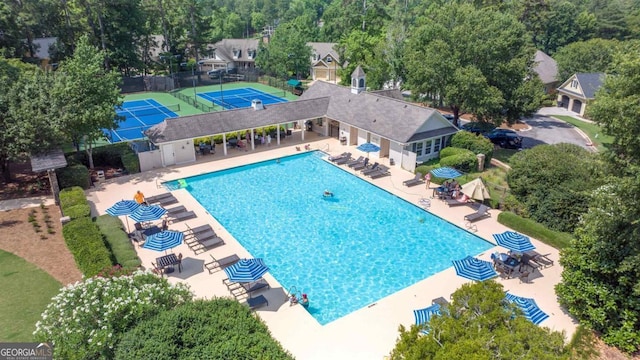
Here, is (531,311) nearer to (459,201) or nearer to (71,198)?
(459,201)

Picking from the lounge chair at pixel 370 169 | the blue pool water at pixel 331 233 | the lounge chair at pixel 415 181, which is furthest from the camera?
the lounge chair at pixel 370 169

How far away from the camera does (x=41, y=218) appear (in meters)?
25.2

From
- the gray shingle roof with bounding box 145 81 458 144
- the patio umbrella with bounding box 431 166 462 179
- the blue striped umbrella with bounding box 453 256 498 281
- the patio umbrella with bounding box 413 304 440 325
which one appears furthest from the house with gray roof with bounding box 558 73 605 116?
the patio umbrella with bounding box 413 304 440 325

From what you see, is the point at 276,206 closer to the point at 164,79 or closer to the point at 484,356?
the point at 484,356

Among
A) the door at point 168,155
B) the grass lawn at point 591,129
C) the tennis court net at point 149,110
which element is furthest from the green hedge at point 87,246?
the grass lawn at point 591,129

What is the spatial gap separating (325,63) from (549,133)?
4093 centimetres

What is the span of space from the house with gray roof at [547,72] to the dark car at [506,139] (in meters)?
24.0

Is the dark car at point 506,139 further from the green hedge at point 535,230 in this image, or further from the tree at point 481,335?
the tree at point 481,335

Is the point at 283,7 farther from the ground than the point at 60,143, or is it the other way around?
the point at 283,7

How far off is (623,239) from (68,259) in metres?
25.5

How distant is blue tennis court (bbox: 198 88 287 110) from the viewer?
56406 mm

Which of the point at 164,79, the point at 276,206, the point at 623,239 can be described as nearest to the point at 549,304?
the point at 623,239

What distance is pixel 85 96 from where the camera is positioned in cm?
3003

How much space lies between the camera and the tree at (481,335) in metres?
10.6
